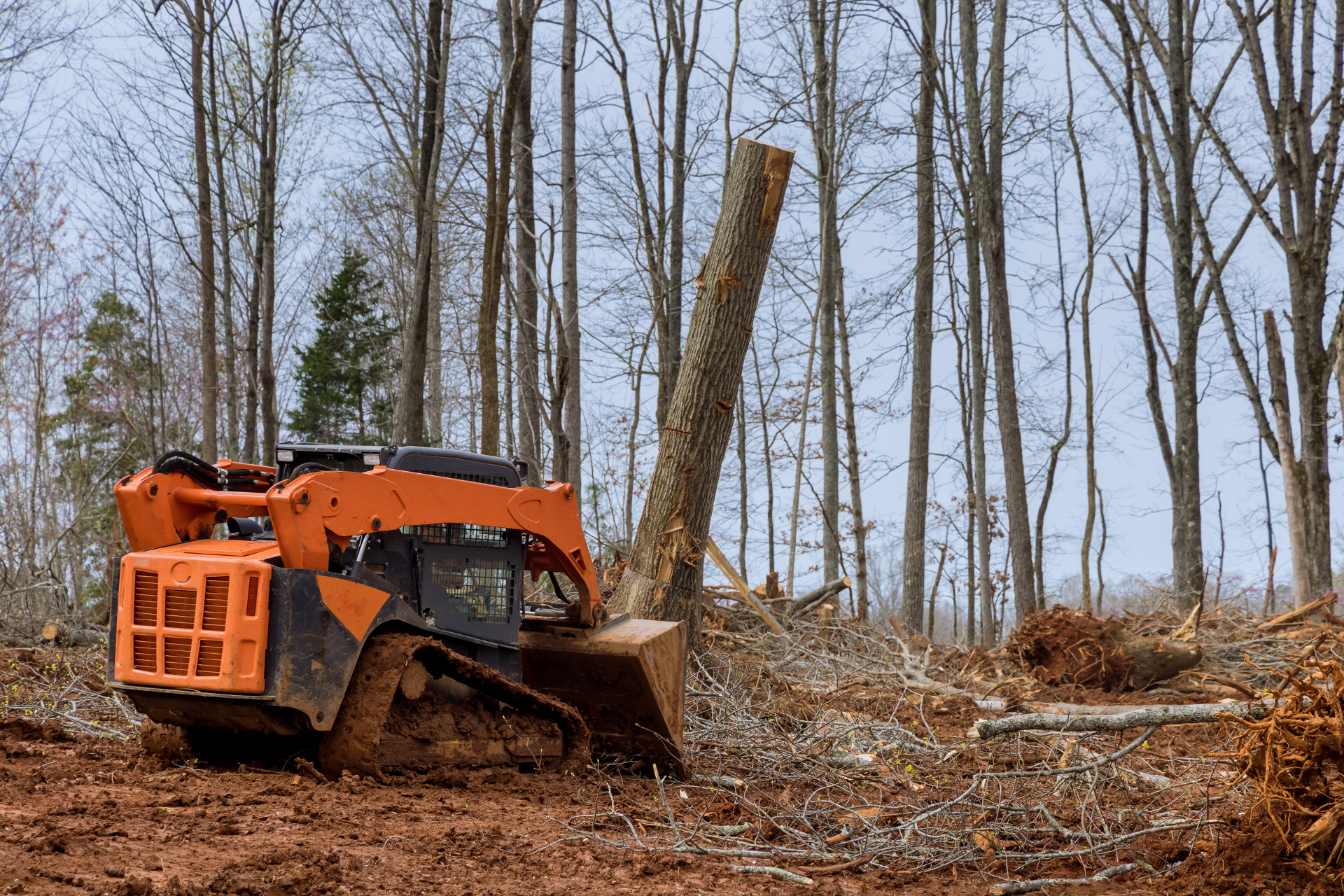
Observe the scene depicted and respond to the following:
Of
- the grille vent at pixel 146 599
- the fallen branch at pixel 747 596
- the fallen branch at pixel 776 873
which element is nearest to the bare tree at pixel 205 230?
the fallen branch at pixel 747 596

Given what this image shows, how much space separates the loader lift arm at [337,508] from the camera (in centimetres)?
421

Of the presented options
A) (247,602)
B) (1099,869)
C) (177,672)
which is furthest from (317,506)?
(1099,869)

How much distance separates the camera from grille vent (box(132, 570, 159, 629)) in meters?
4.30

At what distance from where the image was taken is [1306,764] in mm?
3305

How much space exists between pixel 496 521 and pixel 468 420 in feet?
66.4

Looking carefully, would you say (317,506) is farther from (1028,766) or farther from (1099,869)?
(1028,766)

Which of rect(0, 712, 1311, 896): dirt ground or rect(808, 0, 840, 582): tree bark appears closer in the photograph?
rect(0, 712, 1311, 896): dirt ground

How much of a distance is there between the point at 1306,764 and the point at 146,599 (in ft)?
14.9

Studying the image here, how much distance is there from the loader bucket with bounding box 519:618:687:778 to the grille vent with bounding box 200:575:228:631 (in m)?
1.67

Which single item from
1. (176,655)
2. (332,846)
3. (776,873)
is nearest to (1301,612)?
(776,873)

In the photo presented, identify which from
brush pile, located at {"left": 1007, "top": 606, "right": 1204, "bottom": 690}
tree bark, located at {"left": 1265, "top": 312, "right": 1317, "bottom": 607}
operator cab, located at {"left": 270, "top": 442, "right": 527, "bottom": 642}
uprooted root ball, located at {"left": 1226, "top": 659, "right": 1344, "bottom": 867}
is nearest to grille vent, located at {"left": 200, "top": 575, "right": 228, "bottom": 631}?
operator cab, located at {"left": 270, "top": 442, "right": 527, "bottom": 642}

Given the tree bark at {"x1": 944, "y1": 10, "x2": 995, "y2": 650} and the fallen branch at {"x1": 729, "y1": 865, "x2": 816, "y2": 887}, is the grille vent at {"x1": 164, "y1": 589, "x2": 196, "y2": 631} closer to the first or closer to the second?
the fallen branch at {"x1": 729, "y1": 865, "x2": 816, "y2": 887}

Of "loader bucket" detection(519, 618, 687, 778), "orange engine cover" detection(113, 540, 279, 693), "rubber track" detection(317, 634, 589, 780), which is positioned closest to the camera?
"orange engine cover" detection(113, 540, 279, 693)

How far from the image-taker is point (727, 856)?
389 cm
